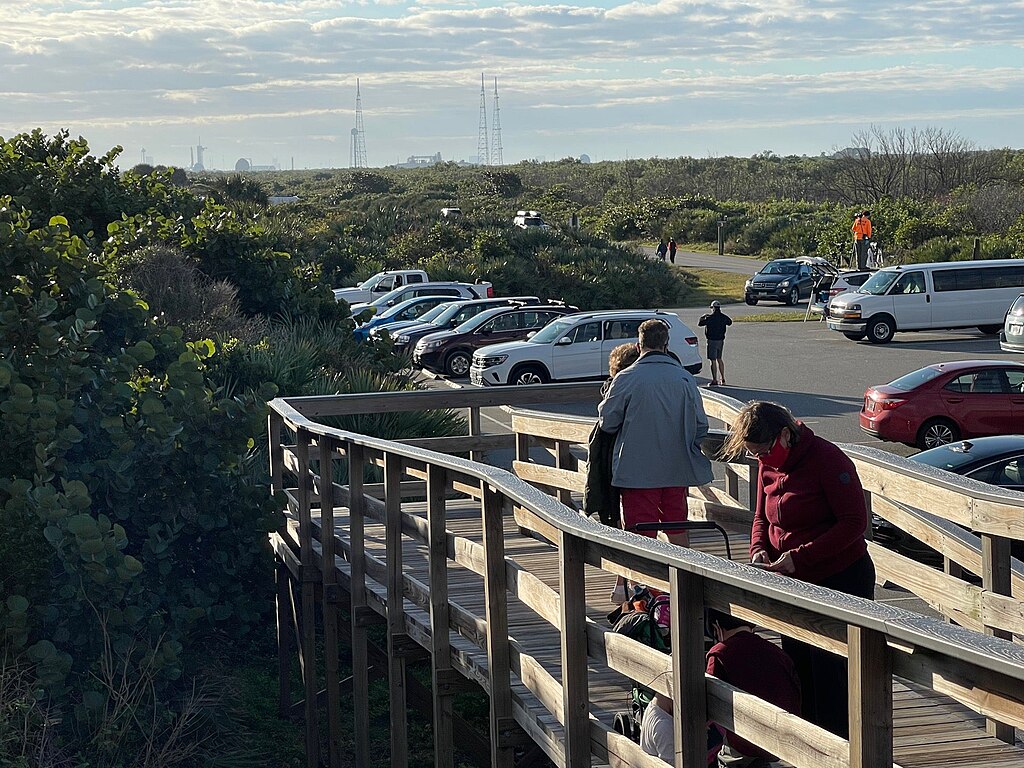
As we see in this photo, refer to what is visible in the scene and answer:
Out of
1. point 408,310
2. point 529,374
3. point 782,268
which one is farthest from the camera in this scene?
point 782,268

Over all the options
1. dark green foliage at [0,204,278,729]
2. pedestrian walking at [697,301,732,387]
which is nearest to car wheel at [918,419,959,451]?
pedestrian walking at [697,301,732,387]

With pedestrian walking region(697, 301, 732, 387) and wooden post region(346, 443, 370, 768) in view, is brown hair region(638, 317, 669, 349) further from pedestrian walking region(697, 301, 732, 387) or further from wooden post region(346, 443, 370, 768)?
pedestrian walking region(697, 301, 732, 387)

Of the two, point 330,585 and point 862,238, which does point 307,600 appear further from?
point 862,238

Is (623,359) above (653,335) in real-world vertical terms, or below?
below

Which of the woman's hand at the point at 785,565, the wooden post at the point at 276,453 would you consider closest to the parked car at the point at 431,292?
the wooden post at the point at 276,453

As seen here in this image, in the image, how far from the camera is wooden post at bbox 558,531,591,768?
4.59 metres

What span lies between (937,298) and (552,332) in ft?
39.7

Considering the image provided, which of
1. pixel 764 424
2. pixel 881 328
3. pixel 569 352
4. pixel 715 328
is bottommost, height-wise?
pixel 881 328

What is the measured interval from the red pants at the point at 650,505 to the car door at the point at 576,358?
18.7 meters

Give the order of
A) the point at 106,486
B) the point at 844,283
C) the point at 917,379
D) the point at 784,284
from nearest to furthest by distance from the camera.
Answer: the point at 106,486, the point at 917,379, the point at 844,283, the point at 784,284

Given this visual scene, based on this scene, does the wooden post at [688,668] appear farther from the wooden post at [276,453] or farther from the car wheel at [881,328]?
the car wheel at [881,328]

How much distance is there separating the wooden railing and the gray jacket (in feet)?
2.73

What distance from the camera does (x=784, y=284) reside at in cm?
4447

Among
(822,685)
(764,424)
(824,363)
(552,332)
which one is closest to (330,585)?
(764,424)
